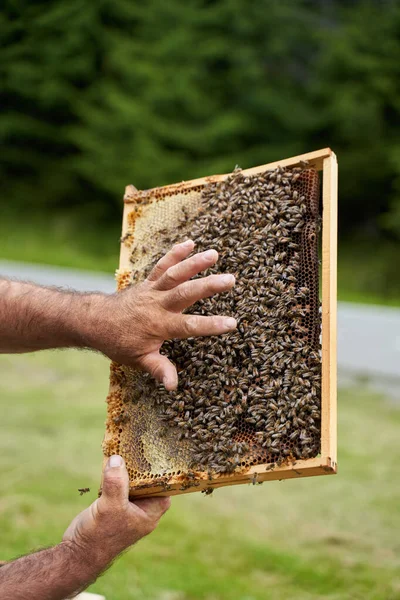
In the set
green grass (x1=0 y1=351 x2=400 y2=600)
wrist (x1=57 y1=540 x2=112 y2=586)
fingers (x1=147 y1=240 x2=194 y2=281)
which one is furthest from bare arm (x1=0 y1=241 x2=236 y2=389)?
green grass (x1=0 y1=351 x2=400 y2=600)

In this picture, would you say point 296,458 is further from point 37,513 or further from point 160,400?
point 37,513

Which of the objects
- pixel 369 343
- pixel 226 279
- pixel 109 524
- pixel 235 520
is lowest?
pixel 235 520

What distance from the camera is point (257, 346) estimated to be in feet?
9.65

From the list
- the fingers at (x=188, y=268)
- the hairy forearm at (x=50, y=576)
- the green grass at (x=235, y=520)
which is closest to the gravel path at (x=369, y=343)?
the green grass at (x=235, y=520)

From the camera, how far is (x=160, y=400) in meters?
3.00

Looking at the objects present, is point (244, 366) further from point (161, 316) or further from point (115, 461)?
point (115, 461)

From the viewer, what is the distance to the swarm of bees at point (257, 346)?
9.13ft

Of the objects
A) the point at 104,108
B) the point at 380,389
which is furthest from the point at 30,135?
the point at 380,389

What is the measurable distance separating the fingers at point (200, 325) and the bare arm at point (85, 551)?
0.59 metres

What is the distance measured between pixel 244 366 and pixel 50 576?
1.14 m

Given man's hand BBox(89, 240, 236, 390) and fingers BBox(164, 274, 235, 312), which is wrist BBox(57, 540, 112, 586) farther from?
fingers BBox(164, 274, 235, 312)

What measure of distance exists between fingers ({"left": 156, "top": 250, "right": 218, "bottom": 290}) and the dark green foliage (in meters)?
11.6

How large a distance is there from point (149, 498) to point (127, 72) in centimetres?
1366

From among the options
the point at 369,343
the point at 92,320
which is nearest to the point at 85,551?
the point at 92,320
